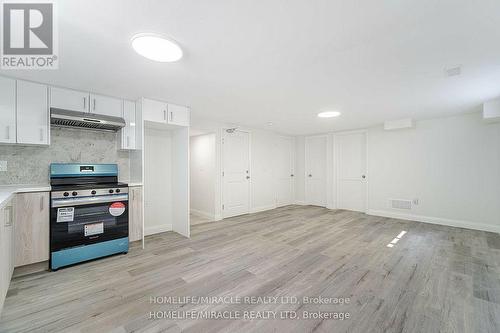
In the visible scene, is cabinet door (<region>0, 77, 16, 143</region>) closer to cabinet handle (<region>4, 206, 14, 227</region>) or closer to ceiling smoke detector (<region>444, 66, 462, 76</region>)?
cabinet handle (<region>4, 206, 14, 227</region>)

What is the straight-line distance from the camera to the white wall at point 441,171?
13.4ft

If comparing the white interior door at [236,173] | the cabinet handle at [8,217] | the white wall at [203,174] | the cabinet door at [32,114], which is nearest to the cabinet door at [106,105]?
the cabinet door at [32,114]

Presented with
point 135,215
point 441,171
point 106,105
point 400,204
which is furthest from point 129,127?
point 441,171

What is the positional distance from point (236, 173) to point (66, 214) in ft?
11.5

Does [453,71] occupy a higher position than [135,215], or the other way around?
[453,71]

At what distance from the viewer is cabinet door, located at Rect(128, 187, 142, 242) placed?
3229 millimetres

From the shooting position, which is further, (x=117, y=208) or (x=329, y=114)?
(x=329, y=114)

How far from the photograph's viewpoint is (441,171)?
4.58 metres

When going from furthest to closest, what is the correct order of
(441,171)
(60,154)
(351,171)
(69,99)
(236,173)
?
(351,171) → (236,173) → (441,171) → (60,154) → (69,99)

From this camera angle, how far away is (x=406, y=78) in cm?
256

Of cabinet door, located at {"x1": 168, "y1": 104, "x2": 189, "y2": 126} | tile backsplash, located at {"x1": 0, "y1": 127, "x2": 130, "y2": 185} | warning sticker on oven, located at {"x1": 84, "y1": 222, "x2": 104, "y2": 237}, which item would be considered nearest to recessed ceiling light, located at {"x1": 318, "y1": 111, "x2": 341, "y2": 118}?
cabinet door, located at {"x1": 168, "y1": 104, "x2": 189, "y2": 126}

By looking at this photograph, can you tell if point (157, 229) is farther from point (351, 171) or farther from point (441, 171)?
point (441, 171)

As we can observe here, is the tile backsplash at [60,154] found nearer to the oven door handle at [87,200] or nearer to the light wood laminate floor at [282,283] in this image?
the oven door handle at [87,200]

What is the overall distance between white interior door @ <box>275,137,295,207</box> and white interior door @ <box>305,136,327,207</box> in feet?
1.83
